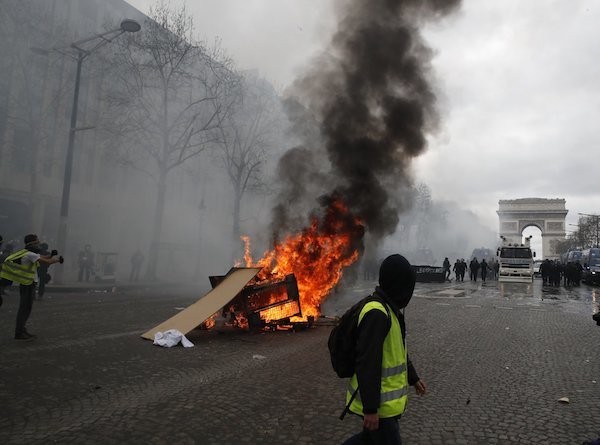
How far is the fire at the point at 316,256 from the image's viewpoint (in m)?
9.34

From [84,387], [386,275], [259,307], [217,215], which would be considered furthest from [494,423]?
[217,215]

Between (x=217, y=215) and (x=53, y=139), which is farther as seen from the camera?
(x=217, y=215)

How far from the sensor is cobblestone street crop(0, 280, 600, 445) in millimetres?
3637

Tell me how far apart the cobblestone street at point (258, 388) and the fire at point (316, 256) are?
1030 millimetres

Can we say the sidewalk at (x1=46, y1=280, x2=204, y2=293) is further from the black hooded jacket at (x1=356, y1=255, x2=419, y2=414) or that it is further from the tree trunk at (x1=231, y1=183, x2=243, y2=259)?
the black hooded jacket at (x1=356, y1=255, x2=419, y2=414)

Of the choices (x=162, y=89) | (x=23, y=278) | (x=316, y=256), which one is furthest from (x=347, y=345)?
(x=162, y=89)

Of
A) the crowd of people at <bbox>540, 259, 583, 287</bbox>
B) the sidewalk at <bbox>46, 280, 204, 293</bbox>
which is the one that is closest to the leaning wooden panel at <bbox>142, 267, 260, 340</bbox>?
the sidewalk at <bbox>46, 280, 204, 293</bbox>

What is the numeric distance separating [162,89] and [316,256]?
1696 cm

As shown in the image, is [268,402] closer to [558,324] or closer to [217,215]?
[558,324]

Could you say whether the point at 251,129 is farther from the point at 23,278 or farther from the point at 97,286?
the point at 23,278

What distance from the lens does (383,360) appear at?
2285 mm

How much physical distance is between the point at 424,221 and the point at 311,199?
49.2m

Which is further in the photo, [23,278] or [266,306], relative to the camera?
[266,306]

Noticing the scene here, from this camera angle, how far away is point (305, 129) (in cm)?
1325
